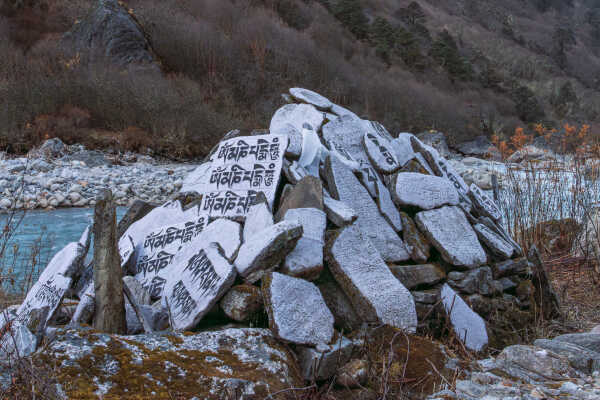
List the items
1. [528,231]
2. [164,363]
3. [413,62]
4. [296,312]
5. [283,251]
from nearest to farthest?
[164,363] → [296,312] → [283,251] → [528,231] → [413,62]

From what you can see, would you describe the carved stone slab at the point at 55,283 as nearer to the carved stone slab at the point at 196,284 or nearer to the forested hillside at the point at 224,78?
the carved stone slab at the point at 196,284

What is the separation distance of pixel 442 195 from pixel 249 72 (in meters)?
16.5

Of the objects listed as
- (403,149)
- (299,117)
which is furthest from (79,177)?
(403,149)

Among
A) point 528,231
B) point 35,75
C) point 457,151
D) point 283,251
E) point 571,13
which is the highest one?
point 571,13

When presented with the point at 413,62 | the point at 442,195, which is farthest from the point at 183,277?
the point at 413,62

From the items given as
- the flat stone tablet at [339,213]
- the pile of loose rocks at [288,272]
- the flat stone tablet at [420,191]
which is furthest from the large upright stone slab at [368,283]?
the flat stone tablet at [420,191]

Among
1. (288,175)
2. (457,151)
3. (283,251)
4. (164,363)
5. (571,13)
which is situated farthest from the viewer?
(571,13)

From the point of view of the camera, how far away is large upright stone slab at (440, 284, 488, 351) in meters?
2.93

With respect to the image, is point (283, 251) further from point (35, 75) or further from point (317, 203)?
point (35, 75)

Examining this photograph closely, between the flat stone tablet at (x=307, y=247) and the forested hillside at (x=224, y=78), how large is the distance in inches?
460

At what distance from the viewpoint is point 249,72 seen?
1902cm

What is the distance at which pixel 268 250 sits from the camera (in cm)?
249

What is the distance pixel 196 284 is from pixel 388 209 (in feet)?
4.81

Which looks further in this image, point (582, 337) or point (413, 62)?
point (413, 62)
